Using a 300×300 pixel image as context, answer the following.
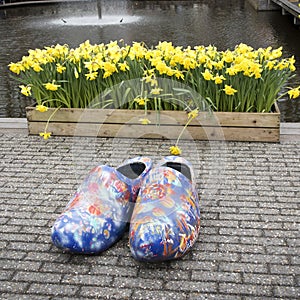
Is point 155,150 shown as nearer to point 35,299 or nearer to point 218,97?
point 218,97

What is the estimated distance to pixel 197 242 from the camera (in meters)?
2.54

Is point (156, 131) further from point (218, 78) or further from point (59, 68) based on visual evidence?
point (59, 68)

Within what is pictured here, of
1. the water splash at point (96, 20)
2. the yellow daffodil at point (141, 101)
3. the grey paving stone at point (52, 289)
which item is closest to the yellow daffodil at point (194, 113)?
the yellow daffodil at point (141, 101)

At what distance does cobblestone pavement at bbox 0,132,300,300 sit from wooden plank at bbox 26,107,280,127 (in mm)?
159

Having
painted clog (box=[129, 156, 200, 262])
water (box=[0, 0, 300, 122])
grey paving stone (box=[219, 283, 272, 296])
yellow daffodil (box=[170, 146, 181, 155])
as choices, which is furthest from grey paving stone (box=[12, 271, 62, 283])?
water (box=[0, 0, 300, 122])

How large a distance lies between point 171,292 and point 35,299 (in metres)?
0.55

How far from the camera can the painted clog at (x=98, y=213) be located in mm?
2377

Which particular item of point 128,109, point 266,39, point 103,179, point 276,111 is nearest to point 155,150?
point 128,109

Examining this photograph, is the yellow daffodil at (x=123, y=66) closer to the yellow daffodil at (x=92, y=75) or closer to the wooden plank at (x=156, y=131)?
the yellow daffodil at (x=92, y=75)

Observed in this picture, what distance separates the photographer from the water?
26.3ft

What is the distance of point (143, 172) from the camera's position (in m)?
2.77

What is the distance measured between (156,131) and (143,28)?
7.49 metres

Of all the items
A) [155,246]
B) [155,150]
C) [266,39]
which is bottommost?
[266,39]

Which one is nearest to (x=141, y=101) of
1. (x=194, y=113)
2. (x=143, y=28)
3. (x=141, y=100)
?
(x=141, y=100)
